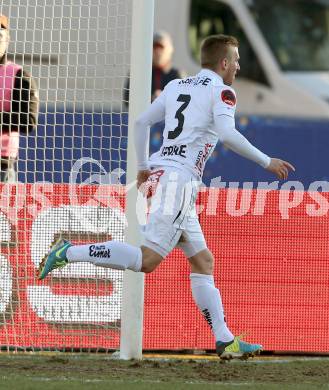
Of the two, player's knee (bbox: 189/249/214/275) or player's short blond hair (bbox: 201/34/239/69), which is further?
player's knee (bbox: 189/249/214/275)

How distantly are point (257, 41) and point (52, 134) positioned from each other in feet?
28.6

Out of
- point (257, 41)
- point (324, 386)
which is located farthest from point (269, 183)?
point (324, 386)

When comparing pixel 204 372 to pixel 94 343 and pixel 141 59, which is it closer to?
pixel 94 343

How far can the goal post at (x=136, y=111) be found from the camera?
30.5 ft

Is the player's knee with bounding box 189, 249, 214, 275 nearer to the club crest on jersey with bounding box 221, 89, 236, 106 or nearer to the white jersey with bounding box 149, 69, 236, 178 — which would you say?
the white jersey with bounding box 149, 69, 236, 178

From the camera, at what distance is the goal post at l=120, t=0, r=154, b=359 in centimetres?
929

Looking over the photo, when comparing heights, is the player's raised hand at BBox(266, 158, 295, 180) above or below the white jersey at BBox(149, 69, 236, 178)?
below

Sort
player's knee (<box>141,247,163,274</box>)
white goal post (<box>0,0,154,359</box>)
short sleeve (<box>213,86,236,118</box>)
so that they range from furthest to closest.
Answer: white goal post (<box>0,0,154,359</box>), player's knee (<box>141,247,163,274</box>), short sleeve (<box>213,86,236,118</box>)

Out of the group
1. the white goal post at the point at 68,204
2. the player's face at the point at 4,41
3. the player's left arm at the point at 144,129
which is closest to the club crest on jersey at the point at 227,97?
the player's left arm at the point at 144,129

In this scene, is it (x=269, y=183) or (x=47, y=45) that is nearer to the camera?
(x=47, y=45)

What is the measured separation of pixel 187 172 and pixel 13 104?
2164mm

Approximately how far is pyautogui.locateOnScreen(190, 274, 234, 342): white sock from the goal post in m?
0.68

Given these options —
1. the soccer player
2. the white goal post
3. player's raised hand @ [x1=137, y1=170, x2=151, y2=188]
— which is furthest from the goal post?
the soccer player

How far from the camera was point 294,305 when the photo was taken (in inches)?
396
